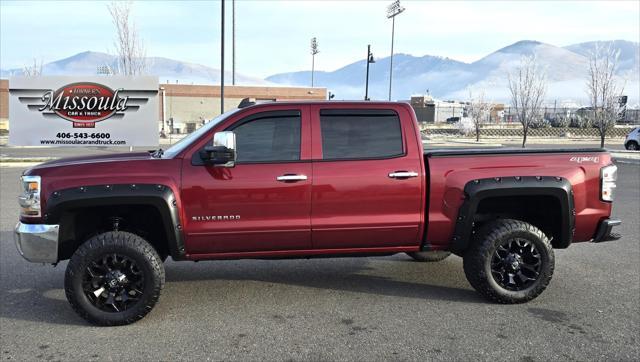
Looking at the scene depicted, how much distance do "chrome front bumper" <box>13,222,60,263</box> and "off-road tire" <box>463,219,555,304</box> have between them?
3.67 m

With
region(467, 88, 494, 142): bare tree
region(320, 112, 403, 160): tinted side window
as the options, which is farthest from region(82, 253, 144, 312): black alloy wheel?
region(467, 88, 494, 142): bare tree

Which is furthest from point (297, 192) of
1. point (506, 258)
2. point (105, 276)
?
point (506, 258)

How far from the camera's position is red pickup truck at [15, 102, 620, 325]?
4.29m

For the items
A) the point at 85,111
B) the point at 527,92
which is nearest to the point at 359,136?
the point at 85,111

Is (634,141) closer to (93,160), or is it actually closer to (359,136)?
(359,136)

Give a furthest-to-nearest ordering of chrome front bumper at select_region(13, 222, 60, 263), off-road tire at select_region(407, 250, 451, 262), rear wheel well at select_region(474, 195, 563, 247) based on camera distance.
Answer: off-road tire at select_region(407, 250, 451, 262) < rear wheel well at select_region(474, 195, 563, 247) < chrome front bumper at select_region(13, 222, 60, 263)

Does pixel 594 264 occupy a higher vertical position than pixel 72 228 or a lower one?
lower

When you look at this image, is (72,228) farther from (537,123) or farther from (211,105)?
(211,105)

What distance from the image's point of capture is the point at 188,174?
4.37 m

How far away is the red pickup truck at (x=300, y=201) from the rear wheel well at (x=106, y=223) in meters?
0.01

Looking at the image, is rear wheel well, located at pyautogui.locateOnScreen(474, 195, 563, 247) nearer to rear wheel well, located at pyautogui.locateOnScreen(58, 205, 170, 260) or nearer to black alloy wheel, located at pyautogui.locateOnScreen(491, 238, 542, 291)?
black alloy wheel, located at pyautogui.locateOnScreen(491, 238, 542, 291)

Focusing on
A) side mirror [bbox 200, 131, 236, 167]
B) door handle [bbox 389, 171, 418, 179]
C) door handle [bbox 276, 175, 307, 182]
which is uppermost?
side mirror [bbox 200, 131, 236, 167]

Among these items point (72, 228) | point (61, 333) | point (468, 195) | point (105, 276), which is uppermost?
point (468, 195)

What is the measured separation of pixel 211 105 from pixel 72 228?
2273 inches
